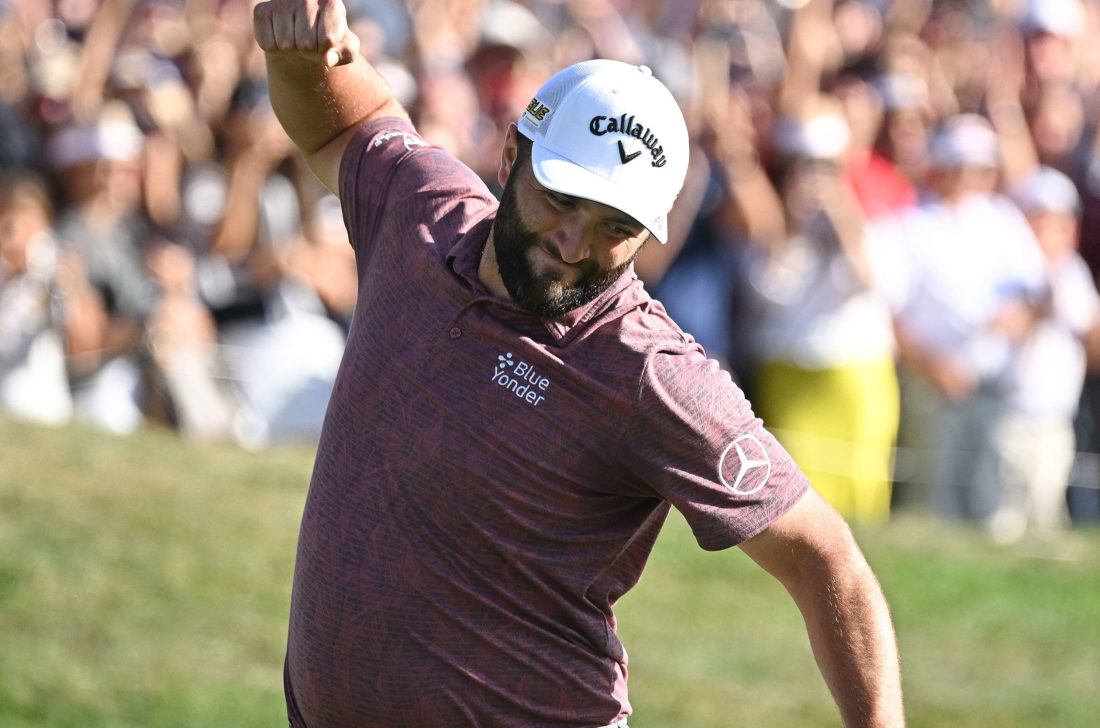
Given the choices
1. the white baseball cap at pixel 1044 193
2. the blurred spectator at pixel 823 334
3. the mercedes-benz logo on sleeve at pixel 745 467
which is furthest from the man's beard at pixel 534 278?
the white baseball cap at pixel 1044 193

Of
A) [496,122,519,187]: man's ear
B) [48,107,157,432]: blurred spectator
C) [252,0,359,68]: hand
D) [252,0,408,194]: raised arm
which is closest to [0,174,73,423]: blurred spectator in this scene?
[48,107,157,432]: blurred spectator

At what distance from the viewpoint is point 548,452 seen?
3441 millimetres

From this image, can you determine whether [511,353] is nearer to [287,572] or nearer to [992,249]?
[287,572]

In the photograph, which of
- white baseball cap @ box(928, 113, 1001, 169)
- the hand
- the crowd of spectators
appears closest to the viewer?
the hand

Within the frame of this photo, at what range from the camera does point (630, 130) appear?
3.45 metres

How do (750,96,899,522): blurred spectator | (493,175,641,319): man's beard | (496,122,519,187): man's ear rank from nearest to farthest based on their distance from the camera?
1. (493,175,641,319): man's beard
2. (496,122,519,187): man's ear
3. (750,96,899,522): blurred spectator

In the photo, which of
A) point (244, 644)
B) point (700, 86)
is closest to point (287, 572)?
point (244, 644)

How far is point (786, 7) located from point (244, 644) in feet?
23.1

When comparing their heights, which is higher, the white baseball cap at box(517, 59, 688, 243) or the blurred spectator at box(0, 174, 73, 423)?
the white baseball cap at box(517, 59, 688, 243)

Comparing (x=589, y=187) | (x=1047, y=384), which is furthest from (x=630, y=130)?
(x=1047, y=384)

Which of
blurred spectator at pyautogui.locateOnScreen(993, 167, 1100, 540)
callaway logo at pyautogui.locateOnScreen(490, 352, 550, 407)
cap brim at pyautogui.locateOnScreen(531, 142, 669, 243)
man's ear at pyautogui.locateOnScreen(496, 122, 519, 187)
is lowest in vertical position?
blurred spectator at pyautogui.locateOnScreen(993, 167, 1100, 540)

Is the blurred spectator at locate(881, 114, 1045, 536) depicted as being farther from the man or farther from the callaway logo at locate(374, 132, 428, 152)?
the man

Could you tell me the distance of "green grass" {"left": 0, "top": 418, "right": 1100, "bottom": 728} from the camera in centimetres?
702

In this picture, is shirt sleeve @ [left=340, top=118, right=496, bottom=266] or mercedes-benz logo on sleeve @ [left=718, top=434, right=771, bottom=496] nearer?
mercedes-benz logo on sleeve @ [left=718, top=434, right=771, bottom=496]
